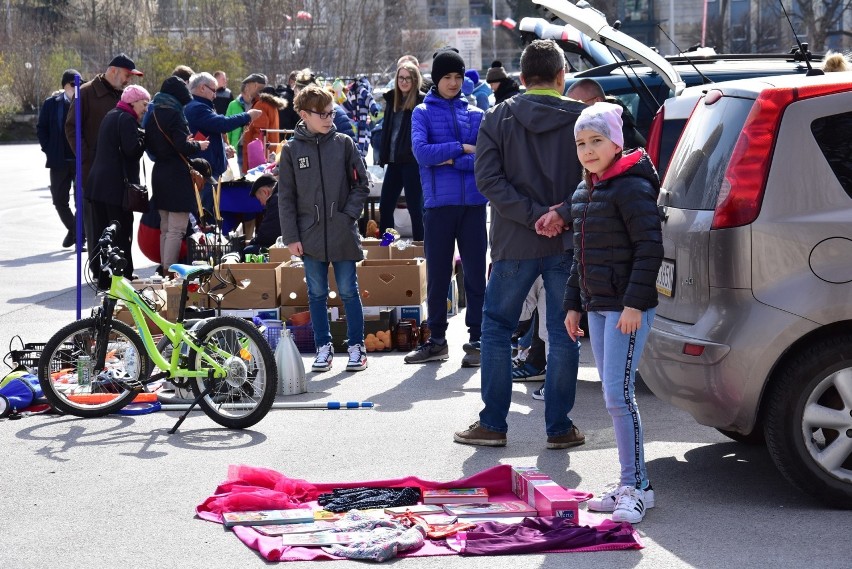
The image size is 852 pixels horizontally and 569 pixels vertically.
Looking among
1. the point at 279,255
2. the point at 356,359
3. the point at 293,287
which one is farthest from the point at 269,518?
the point at 279,255

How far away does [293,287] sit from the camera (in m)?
10.4

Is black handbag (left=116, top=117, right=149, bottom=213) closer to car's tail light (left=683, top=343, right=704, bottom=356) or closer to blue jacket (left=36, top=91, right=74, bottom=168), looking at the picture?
blue jacket (left=36, top=91, right=74, bottom=168)

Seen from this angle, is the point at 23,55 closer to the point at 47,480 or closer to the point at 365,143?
the point at 365,143

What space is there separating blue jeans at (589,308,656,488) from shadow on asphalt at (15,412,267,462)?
7.88ft

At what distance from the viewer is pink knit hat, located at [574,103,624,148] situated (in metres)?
5.59

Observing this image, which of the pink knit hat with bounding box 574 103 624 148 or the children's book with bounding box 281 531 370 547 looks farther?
the pink knit hat with bounding box 574 103 624 148

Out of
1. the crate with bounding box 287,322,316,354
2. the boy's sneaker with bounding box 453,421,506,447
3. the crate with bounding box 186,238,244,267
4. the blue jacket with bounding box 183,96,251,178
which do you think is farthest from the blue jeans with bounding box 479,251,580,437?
the blue jacket with bounding box 183,96,251,178

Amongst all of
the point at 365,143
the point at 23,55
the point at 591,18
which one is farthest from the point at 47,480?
the point at 23,55

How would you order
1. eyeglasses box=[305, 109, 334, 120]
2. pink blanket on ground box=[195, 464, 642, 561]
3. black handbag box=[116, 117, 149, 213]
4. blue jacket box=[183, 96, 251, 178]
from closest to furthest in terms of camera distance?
pink blanket on ground box=[195, 464, 642, 561], eyeglasses box=[305, 109, 334, 120], black handbag box=[116, 117, 149, 213], blue jacket box=[183, 96, 251, 178]

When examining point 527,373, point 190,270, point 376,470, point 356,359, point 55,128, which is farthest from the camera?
point 55,128

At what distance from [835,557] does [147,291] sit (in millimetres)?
6829

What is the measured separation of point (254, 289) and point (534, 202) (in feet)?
13.5

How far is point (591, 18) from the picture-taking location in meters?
8.59

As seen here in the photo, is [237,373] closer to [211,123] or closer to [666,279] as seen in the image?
[666,279]
